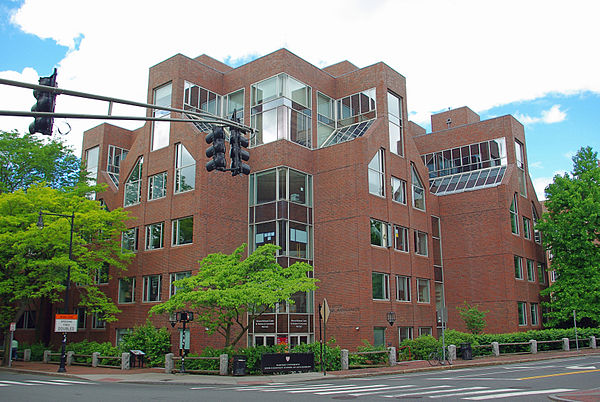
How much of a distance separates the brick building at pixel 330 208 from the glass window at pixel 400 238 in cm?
7

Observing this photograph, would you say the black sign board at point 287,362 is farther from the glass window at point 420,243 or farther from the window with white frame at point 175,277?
the glass window at point 420,243

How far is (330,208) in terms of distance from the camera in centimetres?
3512

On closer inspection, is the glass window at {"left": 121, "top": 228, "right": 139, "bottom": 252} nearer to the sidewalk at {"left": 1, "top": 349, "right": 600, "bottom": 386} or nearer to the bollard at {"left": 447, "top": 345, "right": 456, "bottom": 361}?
the sidewalk at {"left": 1, "top": 349, "right": 600, "bottom": 386}

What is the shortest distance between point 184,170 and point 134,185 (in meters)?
5.52

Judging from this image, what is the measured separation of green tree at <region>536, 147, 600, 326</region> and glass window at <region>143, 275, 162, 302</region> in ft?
93.8

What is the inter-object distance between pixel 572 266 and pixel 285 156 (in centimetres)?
2371

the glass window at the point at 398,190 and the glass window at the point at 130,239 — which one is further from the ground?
the glass window at the point at 398,190

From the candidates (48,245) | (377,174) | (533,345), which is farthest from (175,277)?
(533,345)

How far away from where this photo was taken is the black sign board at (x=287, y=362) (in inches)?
988

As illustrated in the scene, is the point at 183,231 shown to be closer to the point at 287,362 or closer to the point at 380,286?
the point at 287,362

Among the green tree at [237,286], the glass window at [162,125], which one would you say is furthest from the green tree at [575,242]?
the glass window at [162,125]

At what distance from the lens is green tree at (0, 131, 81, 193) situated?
38562 mm

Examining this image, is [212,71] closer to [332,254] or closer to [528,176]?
[332,254]

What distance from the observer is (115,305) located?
121 ft
